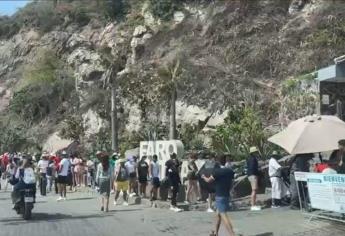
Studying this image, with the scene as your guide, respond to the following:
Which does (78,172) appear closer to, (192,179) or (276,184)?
(192,179)

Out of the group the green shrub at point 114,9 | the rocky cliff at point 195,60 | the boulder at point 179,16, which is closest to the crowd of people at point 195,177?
the rocky cliff at point 195,60

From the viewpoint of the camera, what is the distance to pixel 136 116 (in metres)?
46.0

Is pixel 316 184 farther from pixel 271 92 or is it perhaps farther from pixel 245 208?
A: pixel 271 92

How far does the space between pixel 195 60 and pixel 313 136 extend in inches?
1134

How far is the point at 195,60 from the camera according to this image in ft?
142

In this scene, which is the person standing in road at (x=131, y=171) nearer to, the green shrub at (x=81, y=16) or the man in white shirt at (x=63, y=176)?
the man in white shirt at (x=63, y=176)

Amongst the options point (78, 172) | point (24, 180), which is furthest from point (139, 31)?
point (24, 180)

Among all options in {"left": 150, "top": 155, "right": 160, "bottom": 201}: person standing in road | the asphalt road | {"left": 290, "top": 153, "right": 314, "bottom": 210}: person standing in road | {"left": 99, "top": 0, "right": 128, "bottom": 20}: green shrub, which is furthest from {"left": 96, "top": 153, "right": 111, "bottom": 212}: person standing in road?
{"left": 99, "top": 0, "right": 128, "bottom": 20}: green shrub

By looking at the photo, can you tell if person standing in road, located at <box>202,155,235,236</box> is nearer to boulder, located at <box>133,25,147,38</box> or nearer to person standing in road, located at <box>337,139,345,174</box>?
person standing in road, located at <box>337,139,345,174</box>

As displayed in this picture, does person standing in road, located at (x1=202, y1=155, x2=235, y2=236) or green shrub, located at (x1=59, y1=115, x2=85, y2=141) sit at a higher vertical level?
green shrub, located at (x1=59, y1=115, x2=85, y2=141)

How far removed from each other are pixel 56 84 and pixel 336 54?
32.2 meters

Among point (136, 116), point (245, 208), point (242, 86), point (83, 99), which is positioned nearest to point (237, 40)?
point (242, 86)

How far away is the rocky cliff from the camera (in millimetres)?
37656

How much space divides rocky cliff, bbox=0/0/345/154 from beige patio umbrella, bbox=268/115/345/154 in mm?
15459
